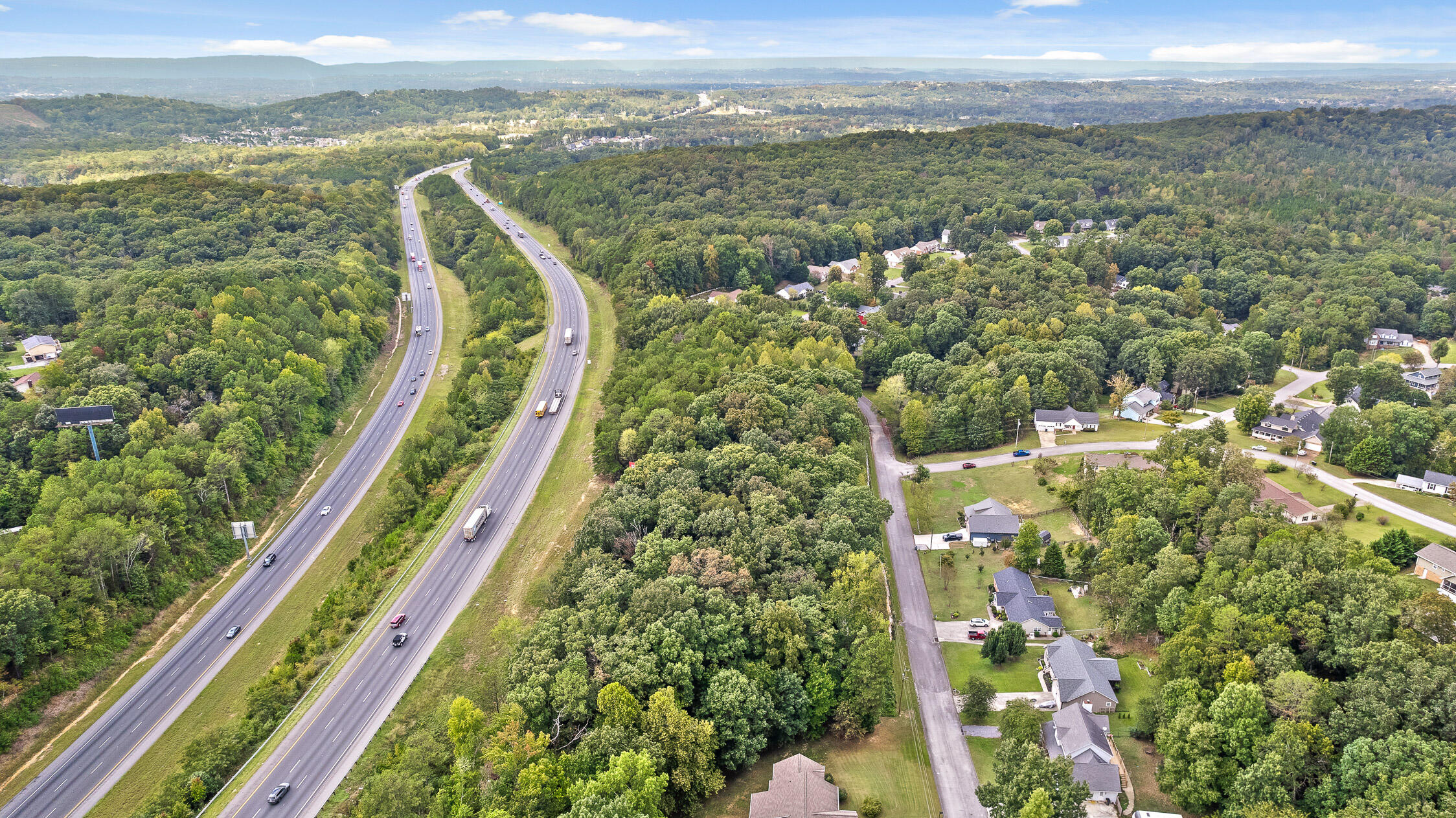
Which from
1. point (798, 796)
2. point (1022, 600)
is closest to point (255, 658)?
point (798, 796)

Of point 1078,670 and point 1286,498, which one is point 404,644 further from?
point 1286,498

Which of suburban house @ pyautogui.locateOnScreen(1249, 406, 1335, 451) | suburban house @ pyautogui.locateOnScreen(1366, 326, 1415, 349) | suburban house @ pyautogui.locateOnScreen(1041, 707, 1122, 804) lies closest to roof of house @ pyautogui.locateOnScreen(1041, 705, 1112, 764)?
A: suburban house @ pyautogui.locateOnScreen(1041, 707, 1122, 804)

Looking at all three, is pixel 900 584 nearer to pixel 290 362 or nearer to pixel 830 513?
pixel 830 513

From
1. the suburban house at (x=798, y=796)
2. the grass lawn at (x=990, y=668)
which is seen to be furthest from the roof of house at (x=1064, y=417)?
the suburban house at (x=798, y=796)

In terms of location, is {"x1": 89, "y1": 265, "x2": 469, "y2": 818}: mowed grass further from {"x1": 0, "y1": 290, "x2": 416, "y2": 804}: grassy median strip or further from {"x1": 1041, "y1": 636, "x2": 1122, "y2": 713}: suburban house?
{"x1": 1041, "y1": 636, "x2": 1122, "y2": 713}: suburban house

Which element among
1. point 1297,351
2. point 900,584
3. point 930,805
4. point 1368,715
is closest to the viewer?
point 1368,715

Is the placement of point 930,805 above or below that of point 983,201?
below

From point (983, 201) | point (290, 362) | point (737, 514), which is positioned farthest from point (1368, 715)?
point (983, 201)

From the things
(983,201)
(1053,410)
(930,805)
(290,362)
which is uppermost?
(983,201)
